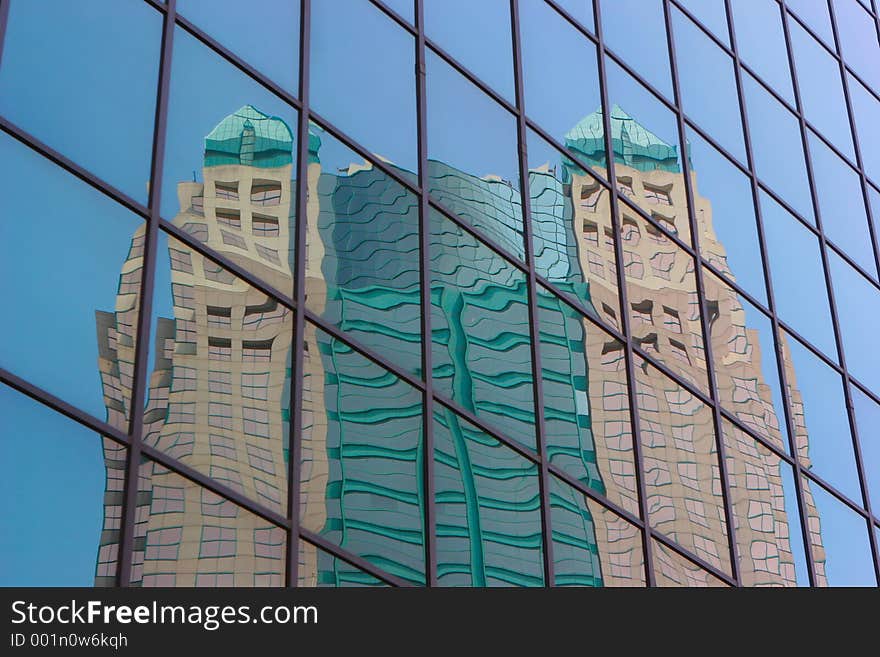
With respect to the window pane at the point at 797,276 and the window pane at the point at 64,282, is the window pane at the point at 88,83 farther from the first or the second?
the window pane at the point at 797,276

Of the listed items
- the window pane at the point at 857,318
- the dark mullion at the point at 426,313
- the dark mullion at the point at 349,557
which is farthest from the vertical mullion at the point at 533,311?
the window pane at the point at 857,318

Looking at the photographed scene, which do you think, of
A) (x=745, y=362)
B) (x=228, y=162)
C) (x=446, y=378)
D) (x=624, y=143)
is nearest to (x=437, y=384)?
(x=446, y=378)

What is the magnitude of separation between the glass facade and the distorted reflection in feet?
0.14

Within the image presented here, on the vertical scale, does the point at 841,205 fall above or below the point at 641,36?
below

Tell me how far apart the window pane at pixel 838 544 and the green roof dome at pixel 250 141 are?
1038cm

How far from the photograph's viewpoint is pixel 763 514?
20.4m

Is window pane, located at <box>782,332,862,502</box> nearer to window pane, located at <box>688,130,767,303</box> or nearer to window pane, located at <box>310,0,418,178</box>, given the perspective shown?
window pane, located at <box>688,130,767,303</box>

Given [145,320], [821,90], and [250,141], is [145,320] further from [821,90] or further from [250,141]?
[821,90]

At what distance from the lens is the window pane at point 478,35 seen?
62.7 ft

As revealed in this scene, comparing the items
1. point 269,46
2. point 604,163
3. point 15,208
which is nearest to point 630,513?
point 604,163

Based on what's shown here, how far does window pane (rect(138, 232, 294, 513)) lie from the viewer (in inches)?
535

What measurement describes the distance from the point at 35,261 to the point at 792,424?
13.0m

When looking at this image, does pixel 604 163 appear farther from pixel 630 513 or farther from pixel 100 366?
pixel 100 366

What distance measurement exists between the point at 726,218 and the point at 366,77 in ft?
25.8
